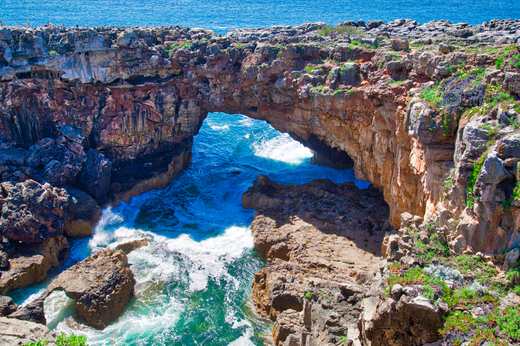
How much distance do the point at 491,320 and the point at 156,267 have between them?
17.5m

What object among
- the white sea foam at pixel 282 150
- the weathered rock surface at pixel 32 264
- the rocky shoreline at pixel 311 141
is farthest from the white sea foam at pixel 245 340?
the white sea foam at pixel 282 150

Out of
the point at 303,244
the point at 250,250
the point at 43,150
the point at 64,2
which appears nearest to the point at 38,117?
the point at 43,150

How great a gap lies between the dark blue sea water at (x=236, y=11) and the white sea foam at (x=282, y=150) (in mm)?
32686

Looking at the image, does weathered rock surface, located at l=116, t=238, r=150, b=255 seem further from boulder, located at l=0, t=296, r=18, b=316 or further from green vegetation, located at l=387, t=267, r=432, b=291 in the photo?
green vegetation, located at l=387, t=267, r=432, b=291

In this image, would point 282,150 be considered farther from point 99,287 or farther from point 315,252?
point 99,287

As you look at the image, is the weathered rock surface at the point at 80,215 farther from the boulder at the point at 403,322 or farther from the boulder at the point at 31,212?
the boulder at the point at 403,322

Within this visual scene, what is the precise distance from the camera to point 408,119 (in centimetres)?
1684

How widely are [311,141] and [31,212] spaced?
2080 cm

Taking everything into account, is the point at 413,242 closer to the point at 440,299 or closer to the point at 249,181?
the point at 440,299

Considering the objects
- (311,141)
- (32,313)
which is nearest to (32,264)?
(32,313)

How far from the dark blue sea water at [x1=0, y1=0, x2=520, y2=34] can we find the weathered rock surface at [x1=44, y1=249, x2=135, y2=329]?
172ft

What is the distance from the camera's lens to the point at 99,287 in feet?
61.4

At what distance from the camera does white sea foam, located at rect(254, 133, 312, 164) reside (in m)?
36.0

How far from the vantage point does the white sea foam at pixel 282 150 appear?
36.0 meters
